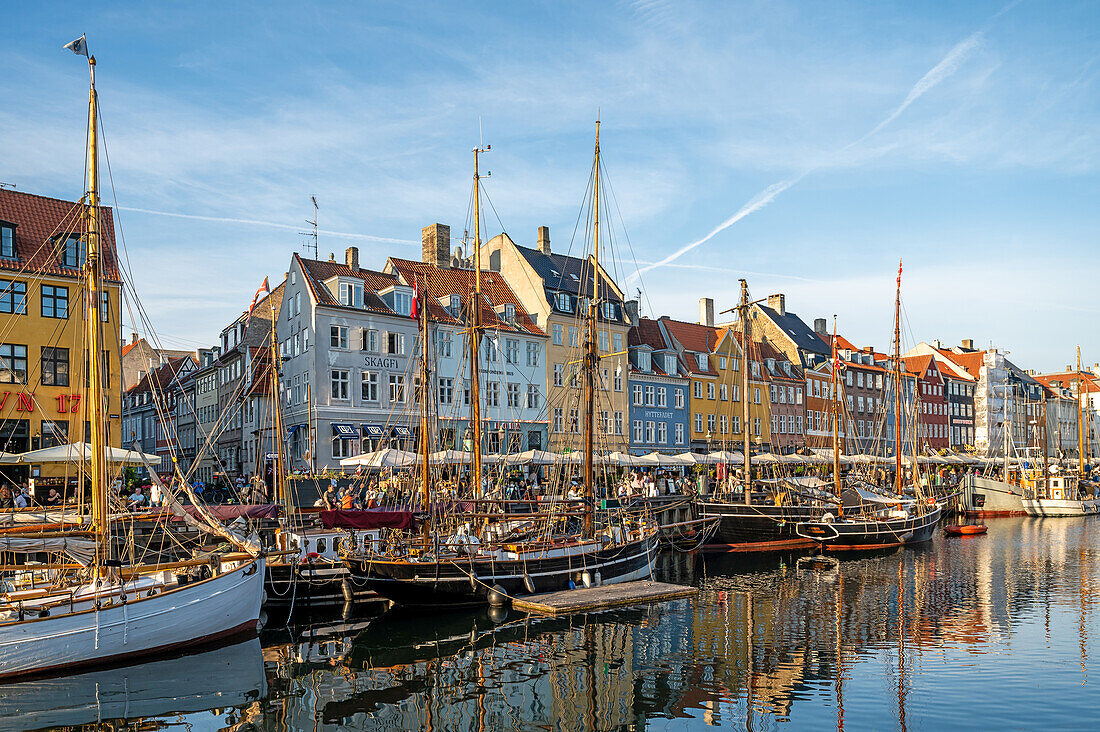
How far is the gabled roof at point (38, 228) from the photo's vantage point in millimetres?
41219

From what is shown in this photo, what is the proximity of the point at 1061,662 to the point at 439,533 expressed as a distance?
769 inches

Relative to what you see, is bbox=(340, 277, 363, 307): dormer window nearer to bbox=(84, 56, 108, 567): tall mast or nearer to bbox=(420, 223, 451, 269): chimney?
bbox=(420, 223, 451, 269): chimney

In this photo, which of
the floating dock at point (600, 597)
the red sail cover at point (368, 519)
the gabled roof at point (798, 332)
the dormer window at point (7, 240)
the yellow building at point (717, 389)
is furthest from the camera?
the gabled roof at point (798, 332)

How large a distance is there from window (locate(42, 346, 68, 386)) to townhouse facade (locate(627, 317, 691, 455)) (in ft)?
125

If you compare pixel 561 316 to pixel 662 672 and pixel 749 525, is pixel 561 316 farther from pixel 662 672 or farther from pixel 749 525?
pixel 662 672

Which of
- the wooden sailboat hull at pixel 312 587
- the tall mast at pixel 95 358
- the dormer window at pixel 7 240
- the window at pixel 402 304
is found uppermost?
the dormer window at pixel 7 240

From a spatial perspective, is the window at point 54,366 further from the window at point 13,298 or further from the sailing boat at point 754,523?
the sailing boat at point 754,523

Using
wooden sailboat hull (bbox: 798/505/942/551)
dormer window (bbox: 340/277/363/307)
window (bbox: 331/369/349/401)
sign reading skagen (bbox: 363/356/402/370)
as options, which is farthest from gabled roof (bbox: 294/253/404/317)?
wooden sailboat hull (bbox: 798/505/942/551)

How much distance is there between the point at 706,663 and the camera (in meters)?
21.5

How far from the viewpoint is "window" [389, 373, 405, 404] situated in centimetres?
5362

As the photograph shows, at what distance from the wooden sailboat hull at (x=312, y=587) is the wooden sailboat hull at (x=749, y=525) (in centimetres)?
2067

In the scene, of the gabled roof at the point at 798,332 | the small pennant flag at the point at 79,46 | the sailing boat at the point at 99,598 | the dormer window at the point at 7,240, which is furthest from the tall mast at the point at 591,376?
the gabled roof at the point at 798,332

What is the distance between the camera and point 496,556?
29.4 metres

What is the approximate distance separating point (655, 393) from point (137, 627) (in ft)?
171
